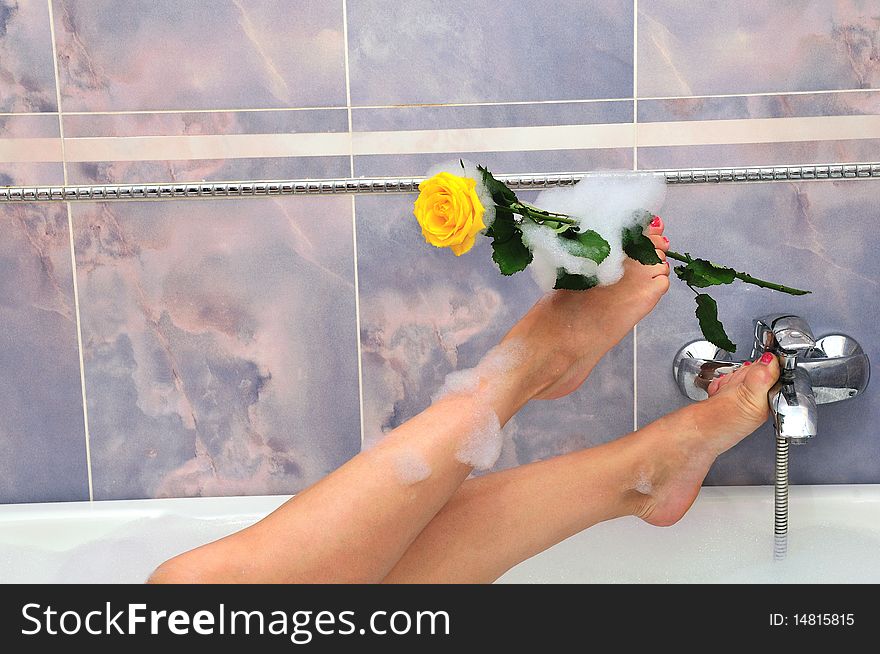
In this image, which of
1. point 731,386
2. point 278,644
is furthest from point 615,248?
point 278,644

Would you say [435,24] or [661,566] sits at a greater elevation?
[435,24]

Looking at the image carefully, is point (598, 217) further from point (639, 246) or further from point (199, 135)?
point (199, 135)

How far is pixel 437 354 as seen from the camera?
128cm

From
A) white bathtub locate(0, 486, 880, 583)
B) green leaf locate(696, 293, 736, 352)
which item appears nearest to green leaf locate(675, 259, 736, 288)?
green leaf locate(696, 293, 736, 352)

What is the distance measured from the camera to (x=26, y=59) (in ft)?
4.03

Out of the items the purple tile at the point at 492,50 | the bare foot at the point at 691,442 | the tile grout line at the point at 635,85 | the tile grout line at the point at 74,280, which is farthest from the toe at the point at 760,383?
the tile grout line at the point at 74,280

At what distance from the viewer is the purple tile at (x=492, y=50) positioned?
120 cm

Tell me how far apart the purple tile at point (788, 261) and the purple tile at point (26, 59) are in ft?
3.15

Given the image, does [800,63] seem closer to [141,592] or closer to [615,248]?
[615,248]

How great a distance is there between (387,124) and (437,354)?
36 cm

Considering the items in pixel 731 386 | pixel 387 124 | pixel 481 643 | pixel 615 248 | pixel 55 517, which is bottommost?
pixel 481 643

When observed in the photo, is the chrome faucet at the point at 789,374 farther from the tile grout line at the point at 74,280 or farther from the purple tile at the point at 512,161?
the tile grout line at the point at 74,280

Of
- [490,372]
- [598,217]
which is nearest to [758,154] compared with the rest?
[598,217]

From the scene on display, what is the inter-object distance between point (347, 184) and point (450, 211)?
34 centimetres
